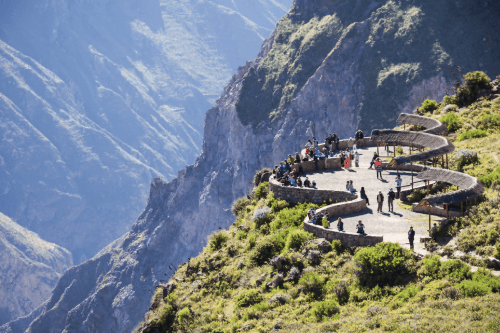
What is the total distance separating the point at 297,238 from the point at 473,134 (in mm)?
24076

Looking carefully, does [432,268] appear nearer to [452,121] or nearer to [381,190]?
[381,190]

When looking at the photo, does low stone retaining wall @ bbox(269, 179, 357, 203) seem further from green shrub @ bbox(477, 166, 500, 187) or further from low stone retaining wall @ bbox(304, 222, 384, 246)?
green shrub @ bbox(477, 166, 500, 187)

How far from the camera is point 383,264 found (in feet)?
88.3

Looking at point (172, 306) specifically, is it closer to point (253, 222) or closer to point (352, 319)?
point (253, 222)

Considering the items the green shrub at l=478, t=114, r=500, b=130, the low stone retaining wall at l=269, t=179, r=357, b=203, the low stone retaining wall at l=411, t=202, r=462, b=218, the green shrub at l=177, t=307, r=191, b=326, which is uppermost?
the green shrub at l=478, t=114, r=500, b=130

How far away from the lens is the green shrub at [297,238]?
33.0m

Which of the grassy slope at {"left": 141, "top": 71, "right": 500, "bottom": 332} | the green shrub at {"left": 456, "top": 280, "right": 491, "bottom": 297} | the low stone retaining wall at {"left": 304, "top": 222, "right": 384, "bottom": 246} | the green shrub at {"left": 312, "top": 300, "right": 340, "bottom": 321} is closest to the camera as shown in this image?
the green shrub at {"left": 456, "top": 280, "right": 491, "bottom": 297}

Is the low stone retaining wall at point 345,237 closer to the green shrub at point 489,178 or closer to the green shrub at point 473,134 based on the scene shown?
the green shrub at point 489,178

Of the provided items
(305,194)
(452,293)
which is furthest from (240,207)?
(452,293)

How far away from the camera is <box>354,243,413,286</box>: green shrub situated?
26.7 meters

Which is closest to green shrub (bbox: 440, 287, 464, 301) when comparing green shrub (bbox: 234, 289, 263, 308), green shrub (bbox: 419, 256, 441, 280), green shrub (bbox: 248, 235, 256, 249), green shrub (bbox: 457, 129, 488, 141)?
green shrub (bbox: 419, 256, 441, 280)

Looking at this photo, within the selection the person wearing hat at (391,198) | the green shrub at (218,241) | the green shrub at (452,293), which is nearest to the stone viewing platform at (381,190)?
the person wearing hat at (391,198)

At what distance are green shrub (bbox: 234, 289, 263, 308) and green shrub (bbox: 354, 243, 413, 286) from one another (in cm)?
677

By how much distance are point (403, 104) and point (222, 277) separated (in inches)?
5467
